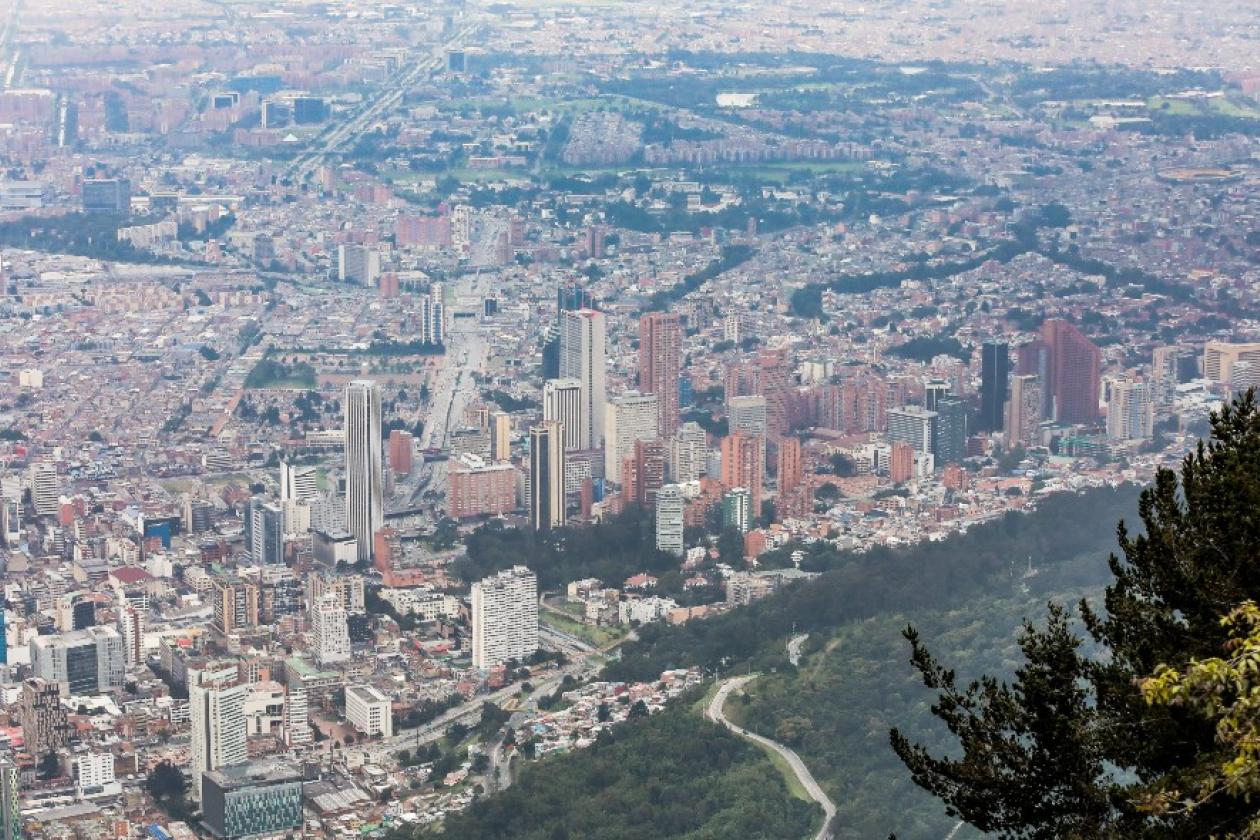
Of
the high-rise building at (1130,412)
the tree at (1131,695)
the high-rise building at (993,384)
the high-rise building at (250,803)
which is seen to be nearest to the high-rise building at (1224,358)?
the high-rise building at (1130,412)

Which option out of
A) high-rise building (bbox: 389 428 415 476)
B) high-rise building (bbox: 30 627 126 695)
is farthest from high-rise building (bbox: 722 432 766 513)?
high-rise building (bbox: 30 627 126 695)

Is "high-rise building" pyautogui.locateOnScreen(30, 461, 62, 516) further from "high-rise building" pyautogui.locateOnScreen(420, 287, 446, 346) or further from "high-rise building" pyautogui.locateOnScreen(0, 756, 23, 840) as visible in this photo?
"high-rise building" pyautogui.locateOnScreen(0, 756, 23, 840)

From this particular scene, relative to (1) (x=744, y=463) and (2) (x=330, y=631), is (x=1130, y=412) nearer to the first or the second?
(1) (x=744, y=463)

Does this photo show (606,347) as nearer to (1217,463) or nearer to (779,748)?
(779,748)

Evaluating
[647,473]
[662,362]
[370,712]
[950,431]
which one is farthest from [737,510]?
[370,712]

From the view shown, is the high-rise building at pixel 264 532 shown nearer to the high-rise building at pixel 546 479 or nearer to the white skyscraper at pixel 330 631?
the white skyscraper at pixel 330 631

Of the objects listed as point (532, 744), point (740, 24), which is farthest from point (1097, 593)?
point (740, 24)
